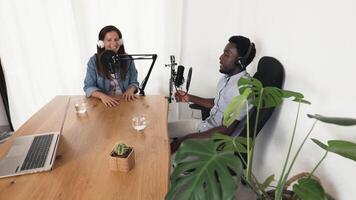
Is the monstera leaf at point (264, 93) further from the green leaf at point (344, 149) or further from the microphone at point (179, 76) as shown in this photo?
the microphone at point (179, 76)

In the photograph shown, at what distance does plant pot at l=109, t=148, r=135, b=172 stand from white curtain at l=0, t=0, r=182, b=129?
1.62 m

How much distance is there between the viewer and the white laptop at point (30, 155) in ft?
3.22

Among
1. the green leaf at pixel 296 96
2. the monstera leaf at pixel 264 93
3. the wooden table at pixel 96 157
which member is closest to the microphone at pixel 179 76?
the wooden table at pixel 96 157

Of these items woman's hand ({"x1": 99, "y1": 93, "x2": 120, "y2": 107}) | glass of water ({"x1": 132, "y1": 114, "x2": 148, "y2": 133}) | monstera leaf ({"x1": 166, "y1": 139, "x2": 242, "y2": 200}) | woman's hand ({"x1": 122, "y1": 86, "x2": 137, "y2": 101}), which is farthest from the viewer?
Result: woman's hand ({"x1": 122, "y1": 86, "x2": 137, "y2": 101})

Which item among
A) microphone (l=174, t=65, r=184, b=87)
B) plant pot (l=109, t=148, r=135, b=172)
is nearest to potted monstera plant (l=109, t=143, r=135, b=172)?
plant pot (l=109, t=148, r=135, b=172)

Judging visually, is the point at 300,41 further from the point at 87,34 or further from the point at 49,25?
the point at 49,25

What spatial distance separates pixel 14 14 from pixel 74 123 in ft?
Answer: 5.31

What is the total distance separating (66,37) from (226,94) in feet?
5.80

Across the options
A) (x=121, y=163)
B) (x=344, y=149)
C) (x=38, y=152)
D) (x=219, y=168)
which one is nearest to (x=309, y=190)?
(x=344, y=149)

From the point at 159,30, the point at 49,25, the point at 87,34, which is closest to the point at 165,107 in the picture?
the point at 159,30

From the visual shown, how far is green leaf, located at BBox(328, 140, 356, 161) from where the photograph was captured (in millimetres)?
687

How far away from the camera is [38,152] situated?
108cm

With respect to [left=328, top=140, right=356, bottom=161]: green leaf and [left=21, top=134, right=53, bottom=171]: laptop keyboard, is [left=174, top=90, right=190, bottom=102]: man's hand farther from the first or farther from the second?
[left=328, top=140, right=356, bottom=161]: green leaf

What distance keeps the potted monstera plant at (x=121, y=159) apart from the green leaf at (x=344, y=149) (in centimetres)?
75
